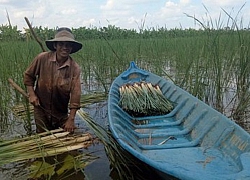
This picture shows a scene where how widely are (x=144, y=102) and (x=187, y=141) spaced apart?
1.01 m

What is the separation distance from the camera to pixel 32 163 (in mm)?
3311

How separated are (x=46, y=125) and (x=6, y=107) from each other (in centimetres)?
83

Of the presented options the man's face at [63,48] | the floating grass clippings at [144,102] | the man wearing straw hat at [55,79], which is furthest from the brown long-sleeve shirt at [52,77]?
the floating grass clippings at [144,102]

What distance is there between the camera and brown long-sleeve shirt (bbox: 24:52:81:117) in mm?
3531

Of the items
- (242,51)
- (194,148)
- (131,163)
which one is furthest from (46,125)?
(242,51)

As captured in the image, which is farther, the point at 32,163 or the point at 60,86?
the point at 60,86

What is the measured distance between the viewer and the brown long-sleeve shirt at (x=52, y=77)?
3.53m

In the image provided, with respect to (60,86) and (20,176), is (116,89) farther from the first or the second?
(20,176)

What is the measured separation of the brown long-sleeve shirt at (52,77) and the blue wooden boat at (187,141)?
1.88ft

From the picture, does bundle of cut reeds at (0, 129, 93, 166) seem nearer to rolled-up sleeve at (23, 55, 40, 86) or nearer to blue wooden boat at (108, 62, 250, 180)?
blue wooden boat at (108, 62, 250, 180)

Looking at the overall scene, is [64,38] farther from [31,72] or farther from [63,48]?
[31,72]

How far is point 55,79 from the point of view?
140 inches

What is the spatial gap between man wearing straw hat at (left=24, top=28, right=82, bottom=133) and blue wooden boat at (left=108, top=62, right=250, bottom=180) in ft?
1.72

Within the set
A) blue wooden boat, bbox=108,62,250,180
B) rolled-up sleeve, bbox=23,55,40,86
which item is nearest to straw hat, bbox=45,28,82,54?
rolled-up sleeve, bbox=23,55,40,86
